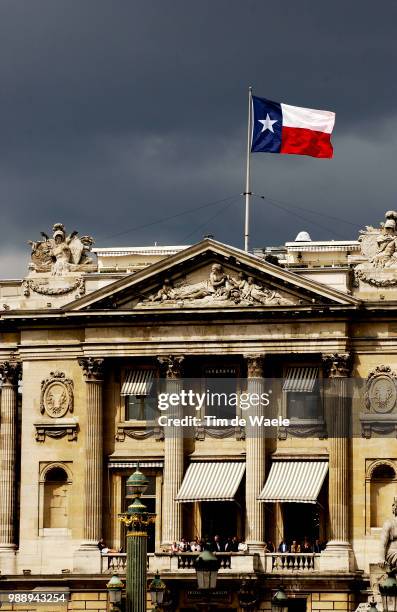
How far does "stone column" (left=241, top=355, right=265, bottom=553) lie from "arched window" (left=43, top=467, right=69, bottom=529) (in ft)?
27.7

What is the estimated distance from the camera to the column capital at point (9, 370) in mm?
103125

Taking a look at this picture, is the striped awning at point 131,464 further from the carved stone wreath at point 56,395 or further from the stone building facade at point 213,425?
the carved stone wreath at point 56,395

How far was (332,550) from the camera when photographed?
96.0m

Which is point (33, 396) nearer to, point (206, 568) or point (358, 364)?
point (358, 364)

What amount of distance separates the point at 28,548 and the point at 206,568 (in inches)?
1889

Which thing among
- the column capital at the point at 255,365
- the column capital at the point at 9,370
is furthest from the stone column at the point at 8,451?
the column capital at the point at 255,365

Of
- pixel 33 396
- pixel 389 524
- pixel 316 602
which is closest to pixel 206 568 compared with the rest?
pixel 389 524

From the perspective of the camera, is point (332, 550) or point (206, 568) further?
point (332, 550)

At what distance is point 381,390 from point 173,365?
8940mm

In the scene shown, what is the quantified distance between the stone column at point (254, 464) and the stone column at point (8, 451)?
10829 millimetres

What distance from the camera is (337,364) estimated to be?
97688 millimetres

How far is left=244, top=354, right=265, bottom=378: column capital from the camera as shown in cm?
9838

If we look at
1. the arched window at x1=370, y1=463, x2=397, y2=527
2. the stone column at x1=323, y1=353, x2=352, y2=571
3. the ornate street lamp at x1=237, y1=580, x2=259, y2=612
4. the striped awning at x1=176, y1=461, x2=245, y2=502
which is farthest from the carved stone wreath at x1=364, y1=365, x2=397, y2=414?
the ornate street lamp at x1=237, y1=580, x2=259, y2=612

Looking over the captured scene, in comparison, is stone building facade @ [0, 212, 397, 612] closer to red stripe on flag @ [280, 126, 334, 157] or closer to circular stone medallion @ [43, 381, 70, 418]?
circular stone medallion @ [43, 381, 70, 418]
